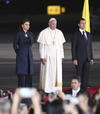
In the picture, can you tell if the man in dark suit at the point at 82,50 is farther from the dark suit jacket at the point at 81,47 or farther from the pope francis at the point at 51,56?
the pope francis at the point at 51,56

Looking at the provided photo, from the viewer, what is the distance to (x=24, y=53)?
13.3m

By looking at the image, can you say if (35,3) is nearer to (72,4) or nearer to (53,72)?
(72,4)

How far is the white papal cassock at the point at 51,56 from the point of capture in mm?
13344

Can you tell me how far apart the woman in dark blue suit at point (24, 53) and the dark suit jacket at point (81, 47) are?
95 centimetres

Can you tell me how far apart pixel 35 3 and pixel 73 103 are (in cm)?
5910

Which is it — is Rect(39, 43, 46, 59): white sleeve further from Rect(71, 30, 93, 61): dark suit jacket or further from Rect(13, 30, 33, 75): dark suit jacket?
Rect(71, 30, 93, 61): dark suit jacket

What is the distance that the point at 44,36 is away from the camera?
1335 cm

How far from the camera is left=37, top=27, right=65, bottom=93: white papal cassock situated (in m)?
13.3

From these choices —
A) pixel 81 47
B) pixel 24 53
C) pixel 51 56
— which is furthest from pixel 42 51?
pixel 81 47

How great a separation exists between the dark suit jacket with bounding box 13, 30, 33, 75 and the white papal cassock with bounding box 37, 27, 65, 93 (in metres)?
0.29

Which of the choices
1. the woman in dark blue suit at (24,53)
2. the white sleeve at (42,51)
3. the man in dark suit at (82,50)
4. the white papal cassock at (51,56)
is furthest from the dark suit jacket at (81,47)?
the woman in dark blue suit at (24,53)

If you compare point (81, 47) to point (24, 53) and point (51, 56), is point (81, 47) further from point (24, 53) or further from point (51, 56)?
point (24, 53)

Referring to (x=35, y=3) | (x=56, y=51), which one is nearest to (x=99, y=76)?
(x=56, y=51)

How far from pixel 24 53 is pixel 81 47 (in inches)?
48.6
